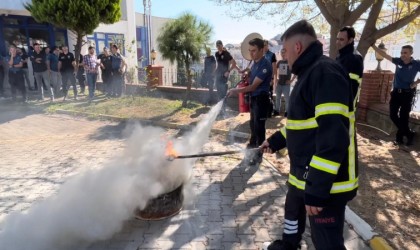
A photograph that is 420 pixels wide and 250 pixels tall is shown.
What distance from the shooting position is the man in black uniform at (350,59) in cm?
399

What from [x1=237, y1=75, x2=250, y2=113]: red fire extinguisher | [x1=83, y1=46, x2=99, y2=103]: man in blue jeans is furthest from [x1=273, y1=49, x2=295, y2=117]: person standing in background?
[x1=83, y1=46, x2=99, y2=103]: man in blue jeans

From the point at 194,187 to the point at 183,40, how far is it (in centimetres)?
1205

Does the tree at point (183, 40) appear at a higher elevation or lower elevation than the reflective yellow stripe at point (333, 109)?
higher

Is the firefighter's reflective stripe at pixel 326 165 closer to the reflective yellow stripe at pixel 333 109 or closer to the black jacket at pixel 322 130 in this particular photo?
the black jacket at pixel 322 130

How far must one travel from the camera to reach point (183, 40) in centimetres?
1562

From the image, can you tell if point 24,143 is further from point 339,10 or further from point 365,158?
point 339,10

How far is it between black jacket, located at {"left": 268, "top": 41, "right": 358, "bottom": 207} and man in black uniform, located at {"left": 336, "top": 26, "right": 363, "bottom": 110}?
6.35 ft

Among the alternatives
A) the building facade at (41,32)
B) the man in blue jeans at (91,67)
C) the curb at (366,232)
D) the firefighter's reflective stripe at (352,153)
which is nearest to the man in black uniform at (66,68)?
the man in blue jeans at (91,67)

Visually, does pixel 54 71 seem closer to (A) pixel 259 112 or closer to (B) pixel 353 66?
(A) pixel 259 112

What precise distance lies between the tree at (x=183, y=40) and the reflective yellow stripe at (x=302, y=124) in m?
13.6

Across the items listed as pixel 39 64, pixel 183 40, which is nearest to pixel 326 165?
pixel 39 64

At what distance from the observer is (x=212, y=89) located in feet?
34.6

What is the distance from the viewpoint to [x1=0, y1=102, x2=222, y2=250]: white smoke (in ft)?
10.6

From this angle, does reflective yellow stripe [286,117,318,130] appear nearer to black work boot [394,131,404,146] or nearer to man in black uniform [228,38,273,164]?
man in black uniform [228,38,273,164]
